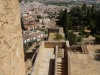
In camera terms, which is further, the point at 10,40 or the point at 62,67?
the point at 62,67

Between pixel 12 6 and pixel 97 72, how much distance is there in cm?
1091

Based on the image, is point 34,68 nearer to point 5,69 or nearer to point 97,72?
point 5,69

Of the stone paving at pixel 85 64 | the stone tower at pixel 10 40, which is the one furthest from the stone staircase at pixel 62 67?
the stone tower at pixel 10 40

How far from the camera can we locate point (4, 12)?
11.9 ft

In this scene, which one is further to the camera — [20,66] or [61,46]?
[61,46]

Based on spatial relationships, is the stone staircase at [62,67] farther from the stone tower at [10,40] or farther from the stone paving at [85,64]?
the stone tower at [10,40]

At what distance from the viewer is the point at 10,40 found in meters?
3.87

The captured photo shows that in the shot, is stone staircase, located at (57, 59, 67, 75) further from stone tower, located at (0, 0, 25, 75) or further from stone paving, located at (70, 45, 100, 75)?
stone tower, located at (0, 0, 25, 75)

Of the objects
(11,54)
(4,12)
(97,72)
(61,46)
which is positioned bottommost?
(97,72)

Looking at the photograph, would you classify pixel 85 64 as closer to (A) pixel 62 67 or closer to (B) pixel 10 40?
(A) pixel 62 67

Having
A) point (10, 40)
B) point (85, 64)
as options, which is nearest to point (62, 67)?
point (85, 64)

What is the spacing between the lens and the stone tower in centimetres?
362

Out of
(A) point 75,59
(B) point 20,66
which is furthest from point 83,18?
(B) point 20,66

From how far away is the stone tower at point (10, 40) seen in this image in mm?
3619
